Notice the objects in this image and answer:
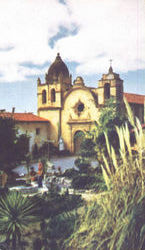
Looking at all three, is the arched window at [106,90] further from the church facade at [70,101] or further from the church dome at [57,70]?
the church dome at [57,70]

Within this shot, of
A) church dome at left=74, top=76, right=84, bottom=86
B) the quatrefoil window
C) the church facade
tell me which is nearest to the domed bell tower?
the church facade

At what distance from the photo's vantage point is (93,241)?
3912 millimetres

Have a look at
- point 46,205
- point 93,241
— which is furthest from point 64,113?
point 93,241

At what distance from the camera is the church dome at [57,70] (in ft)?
92.2

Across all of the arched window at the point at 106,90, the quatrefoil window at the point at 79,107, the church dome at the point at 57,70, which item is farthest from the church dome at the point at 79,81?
the church dome at the point at 57,70

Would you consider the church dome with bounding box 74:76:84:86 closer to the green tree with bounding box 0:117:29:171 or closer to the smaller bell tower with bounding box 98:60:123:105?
the smaller bell tower with bounding box 98:60:123:105

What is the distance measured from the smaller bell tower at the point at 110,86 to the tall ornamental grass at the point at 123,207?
19661 mm

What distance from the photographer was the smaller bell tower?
23422mm

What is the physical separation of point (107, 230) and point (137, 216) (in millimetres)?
388

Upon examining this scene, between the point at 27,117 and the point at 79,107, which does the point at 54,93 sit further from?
the point at 27,117

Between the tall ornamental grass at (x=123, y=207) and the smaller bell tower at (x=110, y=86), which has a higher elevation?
the smaller bell tower at (x=110, y=86)

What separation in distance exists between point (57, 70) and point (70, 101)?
12.3 ft

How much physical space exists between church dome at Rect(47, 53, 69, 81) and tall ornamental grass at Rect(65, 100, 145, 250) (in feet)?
81.2

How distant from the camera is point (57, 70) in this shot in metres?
28.2
